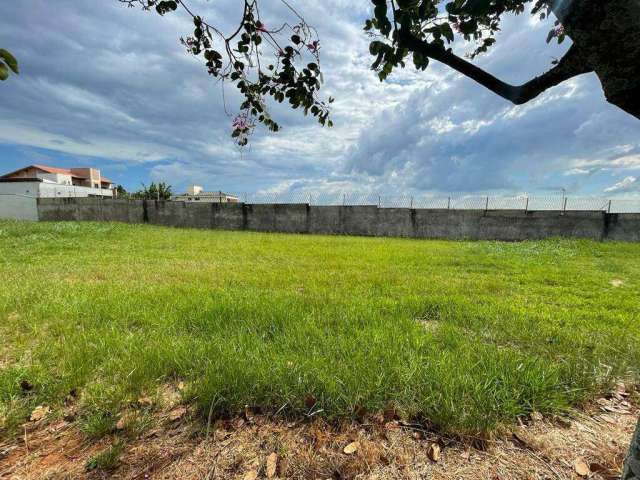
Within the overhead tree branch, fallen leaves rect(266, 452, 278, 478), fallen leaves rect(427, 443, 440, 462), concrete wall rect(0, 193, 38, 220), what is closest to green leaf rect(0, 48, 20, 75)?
the overhead tree branch

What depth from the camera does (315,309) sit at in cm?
312

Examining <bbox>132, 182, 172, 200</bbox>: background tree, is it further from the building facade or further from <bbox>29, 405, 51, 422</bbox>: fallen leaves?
<bbox>29, 405, 51, 422</bbox>: fallen leaves

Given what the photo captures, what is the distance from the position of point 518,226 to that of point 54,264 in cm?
1502

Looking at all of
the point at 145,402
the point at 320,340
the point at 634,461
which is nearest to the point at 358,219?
the point at 320,340

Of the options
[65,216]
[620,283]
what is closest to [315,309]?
[620,283]

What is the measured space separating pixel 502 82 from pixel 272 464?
6.27 feet

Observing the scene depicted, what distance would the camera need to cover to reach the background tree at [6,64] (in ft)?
2.71

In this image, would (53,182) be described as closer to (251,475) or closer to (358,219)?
(358,219)

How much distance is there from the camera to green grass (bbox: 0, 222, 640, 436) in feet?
5.49

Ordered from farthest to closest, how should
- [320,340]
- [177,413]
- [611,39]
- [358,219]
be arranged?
[358,219] → [320,340] → [177,413] → [611,39]

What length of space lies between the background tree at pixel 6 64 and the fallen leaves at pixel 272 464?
5.54 feet

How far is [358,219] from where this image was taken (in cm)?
1452

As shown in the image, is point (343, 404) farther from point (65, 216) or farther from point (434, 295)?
point (65, 216)

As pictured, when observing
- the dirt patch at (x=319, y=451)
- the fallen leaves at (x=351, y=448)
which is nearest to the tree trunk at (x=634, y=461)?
the dirt patch at (x=319, y=451)
